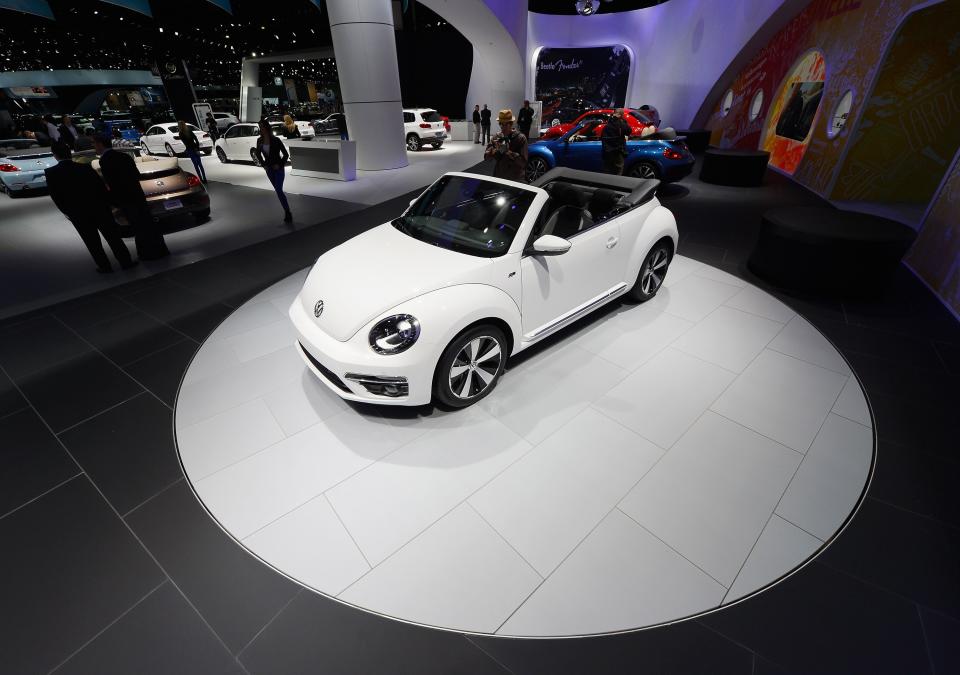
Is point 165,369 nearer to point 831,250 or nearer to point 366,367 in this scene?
point 366,367

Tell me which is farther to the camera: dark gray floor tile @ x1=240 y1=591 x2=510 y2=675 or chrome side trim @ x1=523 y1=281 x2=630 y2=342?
chrome side trim @ x1=523 y1=281 x2=630 y2=342

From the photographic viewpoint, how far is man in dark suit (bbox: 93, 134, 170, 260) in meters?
5.09

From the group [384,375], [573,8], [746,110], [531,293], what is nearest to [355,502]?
[384,375]

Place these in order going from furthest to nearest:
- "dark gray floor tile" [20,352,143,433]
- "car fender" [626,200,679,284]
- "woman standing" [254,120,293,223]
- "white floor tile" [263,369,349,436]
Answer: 1. "woman standing" [254,120,293,223]
2. "car fender" [626,200,679,284]
3. "dark gray floor tile" [20,352,143,433]
4. "white floor tile" [263,369,349,436]

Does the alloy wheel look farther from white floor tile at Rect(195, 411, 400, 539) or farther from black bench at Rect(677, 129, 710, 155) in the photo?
black bench at Rect(677, 129, 710, 155)

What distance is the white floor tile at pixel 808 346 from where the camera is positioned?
3.47 metres

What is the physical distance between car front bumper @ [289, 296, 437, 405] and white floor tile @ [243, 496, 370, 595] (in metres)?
0.71

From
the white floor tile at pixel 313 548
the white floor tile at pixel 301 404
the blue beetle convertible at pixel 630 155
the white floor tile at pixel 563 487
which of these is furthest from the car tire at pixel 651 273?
the blue beetle convertible at pixel 630 155

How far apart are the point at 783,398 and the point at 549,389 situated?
5.77ft

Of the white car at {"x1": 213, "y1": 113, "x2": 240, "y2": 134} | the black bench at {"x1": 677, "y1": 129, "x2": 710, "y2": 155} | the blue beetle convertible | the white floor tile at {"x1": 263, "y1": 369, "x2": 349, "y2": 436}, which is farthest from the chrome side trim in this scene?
the white car at {"x1": 213, "y1": 113, "x2": 240, "y2": 134}

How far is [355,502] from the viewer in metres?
2.34

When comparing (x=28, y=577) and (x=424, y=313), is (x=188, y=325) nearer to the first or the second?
(x=28, y=577)

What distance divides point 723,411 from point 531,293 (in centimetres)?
164

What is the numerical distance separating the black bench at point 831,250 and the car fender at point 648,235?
5.01ft
